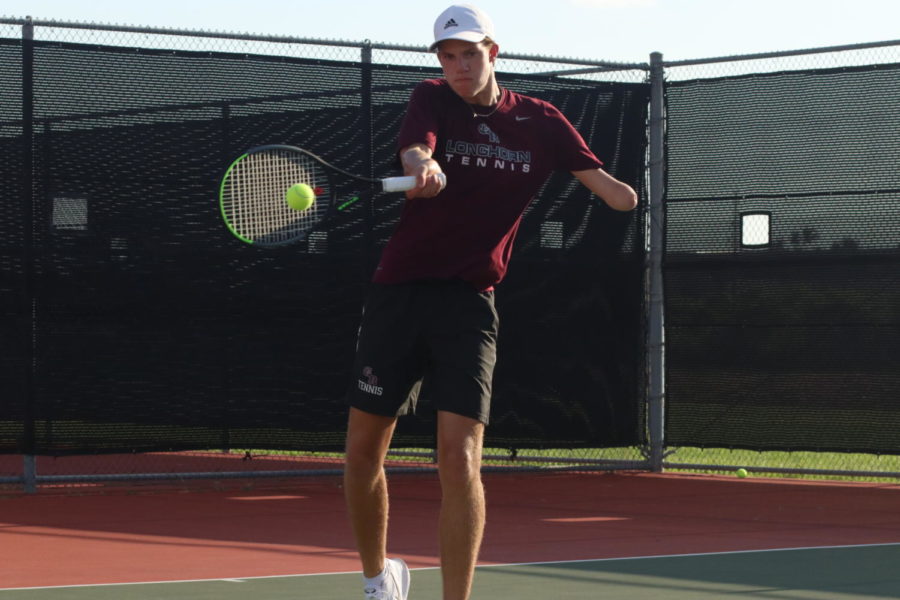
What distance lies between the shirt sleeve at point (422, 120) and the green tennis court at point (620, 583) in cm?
162

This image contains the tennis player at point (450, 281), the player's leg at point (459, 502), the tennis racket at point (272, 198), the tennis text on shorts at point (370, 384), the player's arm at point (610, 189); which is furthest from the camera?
the tennis racket at point (272, 198)

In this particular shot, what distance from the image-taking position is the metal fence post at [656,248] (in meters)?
9.47

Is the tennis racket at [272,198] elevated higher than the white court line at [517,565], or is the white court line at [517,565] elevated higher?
the tennis racket at [272,198]

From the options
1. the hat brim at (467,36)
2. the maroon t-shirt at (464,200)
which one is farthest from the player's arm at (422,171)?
the hat brim at (467,36)

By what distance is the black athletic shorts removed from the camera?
4219 millimetres

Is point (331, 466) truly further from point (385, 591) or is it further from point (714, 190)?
point (385, 591)

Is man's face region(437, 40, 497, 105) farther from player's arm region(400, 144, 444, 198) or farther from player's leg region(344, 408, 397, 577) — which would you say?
player's leg region(344, 408, 397, 577)

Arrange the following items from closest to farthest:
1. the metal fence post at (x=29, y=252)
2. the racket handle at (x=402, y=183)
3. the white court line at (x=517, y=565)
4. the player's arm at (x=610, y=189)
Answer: the racket handle at (x=402, y=183) < the player's arm at (x=610, y=189) < the white court line at (x=517, y=565) < the metal fence post at (x=29, y=252)

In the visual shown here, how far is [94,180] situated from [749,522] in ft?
13.2

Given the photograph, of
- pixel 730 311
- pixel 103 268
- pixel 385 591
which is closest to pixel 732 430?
pixel 730 311

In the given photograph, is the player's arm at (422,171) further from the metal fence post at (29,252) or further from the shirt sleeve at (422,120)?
the metal fence post at (29,252)

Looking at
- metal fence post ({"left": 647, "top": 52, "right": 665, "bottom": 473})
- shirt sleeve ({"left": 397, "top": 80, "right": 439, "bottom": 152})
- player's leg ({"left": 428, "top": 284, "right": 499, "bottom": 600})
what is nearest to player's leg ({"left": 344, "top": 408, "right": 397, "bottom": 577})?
player's leg ({"left": 428, "top": 284, "right": 499, "bottom": 600})

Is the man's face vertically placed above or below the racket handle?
above

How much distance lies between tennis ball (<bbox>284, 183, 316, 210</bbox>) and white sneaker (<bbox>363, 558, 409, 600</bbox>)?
1156 millimetres
